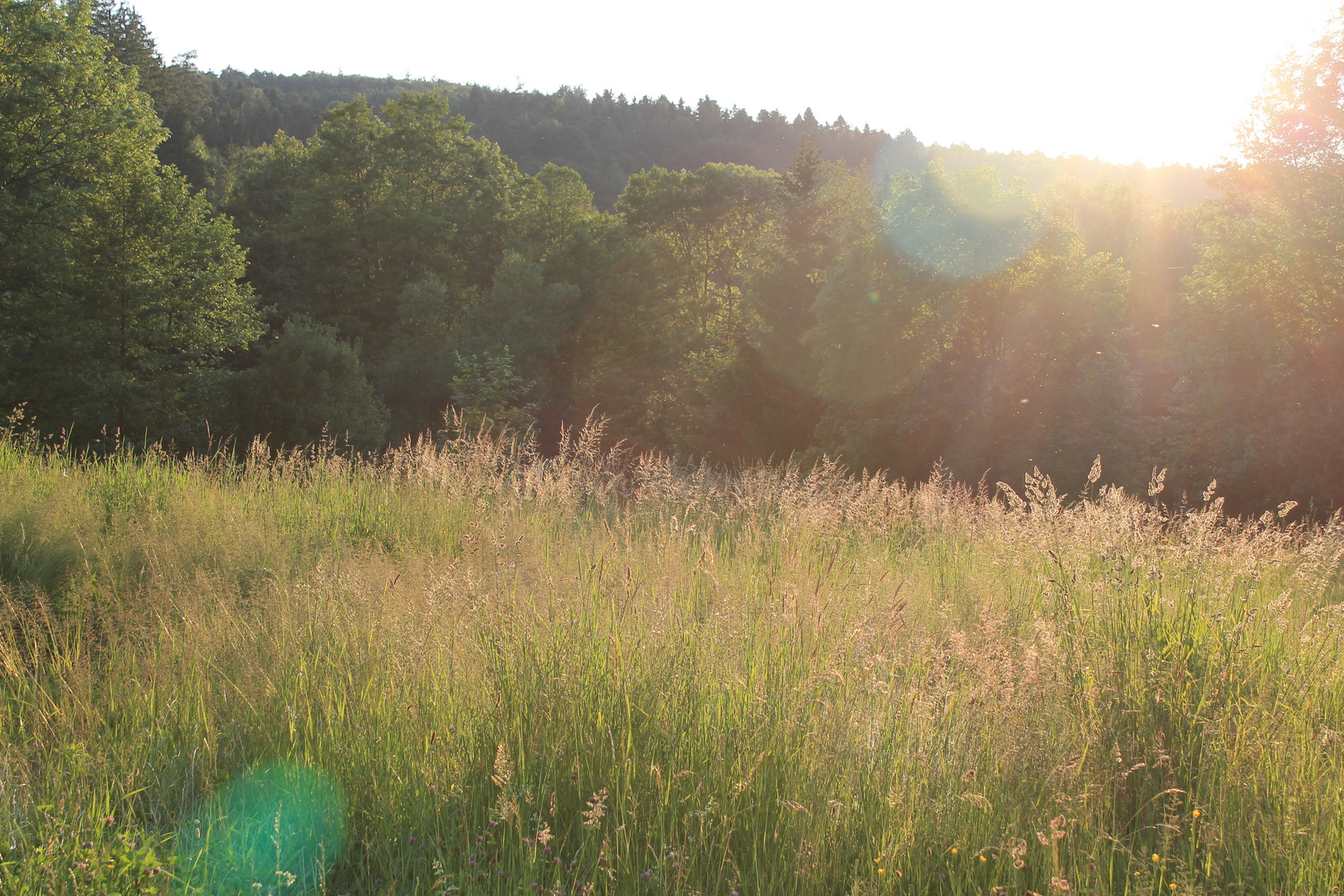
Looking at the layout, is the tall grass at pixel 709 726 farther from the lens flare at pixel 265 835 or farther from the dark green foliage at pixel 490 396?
the dark green foliage at pixel 490 396

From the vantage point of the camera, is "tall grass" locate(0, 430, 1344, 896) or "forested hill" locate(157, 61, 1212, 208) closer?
"tall grass" locate(0, 430, 1344, 896)

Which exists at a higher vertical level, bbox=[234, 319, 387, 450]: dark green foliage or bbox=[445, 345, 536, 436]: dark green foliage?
bbox=[445, 345, 536, 436]: dark green foliage

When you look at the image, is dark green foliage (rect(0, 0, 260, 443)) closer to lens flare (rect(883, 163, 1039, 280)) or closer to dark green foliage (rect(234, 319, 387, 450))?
dark green foliage (rect(234, 319, 387, 450))

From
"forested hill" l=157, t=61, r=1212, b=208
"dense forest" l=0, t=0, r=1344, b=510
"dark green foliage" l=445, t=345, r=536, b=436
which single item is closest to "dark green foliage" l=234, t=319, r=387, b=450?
"dense forest" l=0, t=0, r=1344, b=510

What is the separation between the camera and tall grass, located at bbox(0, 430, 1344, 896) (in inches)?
93.4

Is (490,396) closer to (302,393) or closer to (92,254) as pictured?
(302,393)

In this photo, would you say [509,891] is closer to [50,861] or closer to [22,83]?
[50,861]

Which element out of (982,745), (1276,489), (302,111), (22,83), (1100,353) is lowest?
(1276,489)

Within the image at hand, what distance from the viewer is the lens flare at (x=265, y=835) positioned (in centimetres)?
236

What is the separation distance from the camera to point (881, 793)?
2527 mm

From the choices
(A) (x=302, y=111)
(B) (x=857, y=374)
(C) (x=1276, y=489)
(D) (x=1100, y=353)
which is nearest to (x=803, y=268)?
(B) (x=857, y=374)

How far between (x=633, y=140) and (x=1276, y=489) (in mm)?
58700

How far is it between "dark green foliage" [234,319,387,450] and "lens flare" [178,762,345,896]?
27460 mm

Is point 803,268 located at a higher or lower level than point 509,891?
higher
